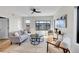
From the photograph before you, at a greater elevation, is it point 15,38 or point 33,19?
point 33,19

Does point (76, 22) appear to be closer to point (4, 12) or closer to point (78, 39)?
point (78, 39)

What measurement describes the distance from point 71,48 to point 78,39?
49cm

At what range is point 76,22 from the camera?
13.5ft

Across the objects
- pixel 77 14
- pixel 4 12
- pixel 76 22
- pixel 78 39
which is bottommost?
pixel 78 39

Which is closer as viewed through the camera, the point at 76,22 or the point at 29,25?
the point at 76,22

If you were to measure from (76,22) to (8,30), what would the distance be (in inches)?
228

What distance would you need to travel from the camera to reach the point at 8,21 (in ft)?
28.1
